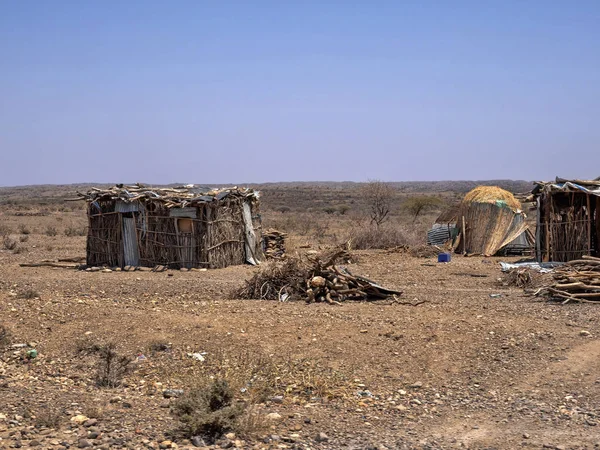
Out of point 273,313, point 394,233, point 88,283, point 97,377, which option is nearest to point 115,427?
point 97,377

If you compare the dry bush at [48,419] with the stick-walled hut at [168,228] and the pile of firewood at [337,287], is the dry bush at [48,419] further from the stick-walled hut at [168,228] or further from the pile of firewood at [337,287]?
the stick-walled hut at [168,228]

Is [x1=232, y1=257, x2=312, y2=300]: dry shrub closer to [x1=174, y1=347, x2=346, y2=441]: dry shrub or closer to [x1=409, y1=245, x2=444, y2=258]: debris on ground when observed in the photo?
[x1=174, y1=347, x2=346, y2=441]: dry shrub

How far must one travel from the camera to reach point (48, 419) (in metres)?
5.96

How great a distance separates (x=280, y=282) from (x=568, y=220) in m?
8.19

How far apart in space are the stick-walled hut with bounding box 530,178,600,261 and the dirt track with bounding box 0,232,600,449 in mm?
4196

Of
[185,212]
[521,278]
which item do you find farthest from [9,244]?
[521,278]

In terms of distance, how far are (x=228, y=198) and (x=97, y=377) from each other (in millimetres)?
10675

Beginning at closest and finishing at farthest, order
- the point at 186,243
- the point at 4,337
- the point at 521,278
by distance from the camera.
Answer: the point at 4,337 → the point at 521,278 → the point at 186,243

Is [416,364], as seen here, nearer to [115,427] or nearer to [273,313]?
[273,313]

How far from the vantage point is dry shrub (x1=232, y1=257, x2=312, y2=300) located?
11797mm

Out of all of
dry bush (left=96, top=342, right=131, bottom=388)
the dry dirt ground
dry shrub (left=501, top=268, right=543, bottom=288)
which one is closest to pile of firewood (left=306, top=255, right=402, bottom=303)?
the dry dirt ground

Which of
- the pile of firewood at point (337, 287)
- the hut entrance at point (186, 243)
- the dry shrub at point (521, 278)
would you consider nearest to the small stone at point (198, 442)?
the pile of firewood at point (337, 287)

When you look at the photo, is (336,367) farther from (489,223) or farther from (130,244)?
(489,223)

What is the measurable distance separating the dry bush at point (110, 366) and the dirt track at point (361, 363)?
142 mm
